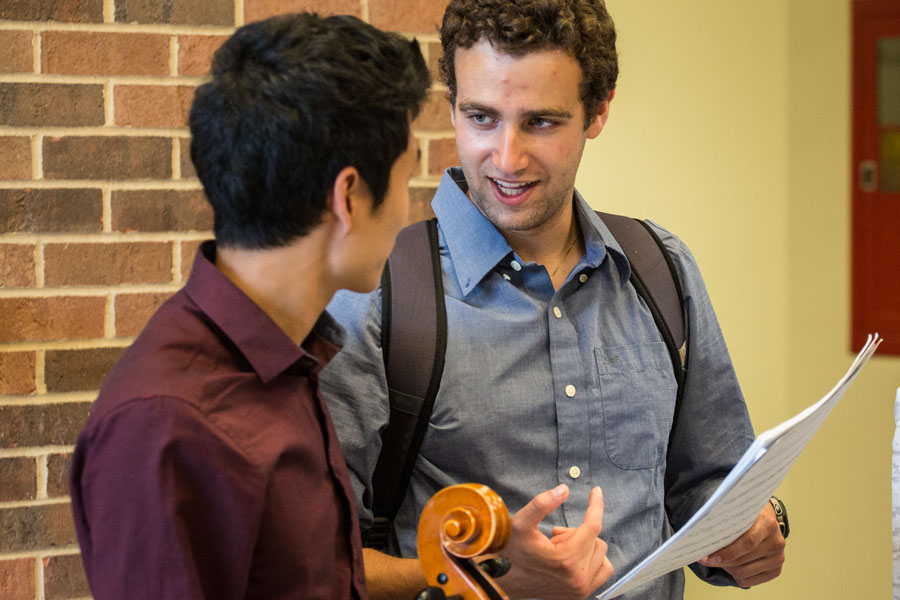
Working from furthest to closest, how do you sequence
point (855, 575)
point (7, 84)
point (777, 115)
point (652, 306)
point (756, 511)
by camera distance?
point (855, 575) < point (777, 115) < point (7, 84) < point (652, 306) < point (756, 511)

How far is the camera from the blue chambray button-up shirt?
1.30m

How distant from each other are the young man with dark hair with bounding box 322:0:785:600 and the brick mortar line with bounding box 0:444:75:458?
71 centimetres

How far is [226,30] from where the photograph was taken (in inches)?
69.0

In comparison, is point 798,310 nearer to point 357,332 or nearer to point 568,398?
point 568,398

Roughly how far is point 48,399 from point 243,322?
0.94 metres

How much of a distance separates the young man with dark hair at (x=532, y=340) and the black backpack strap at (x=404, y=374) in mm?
18

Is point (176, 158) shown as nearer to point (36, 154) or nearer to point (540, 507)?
point (36, 154)

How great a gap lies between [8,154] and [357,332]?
2.68 ft

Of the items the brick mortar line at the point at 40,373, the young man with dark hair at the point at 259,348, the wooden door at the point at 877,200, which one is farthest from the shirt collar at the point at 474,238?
the wooden door at the point at 877,200

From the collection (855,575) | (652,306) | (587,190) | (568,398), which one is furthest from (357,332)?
(855,575)

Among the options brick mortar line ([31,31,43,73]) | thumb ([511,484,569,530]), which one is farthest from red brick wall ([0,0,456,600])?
thumb ([511,484,569,530])

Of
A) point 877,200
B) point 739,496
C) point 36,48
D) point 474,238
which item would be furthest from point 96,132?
point 877,200

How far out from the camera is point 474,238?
4.59 ft

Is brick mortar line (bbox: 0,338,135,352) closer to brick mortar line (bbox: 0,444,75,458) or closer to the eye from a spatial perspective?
brick mortar line (bbox: 0,444,75,458)
